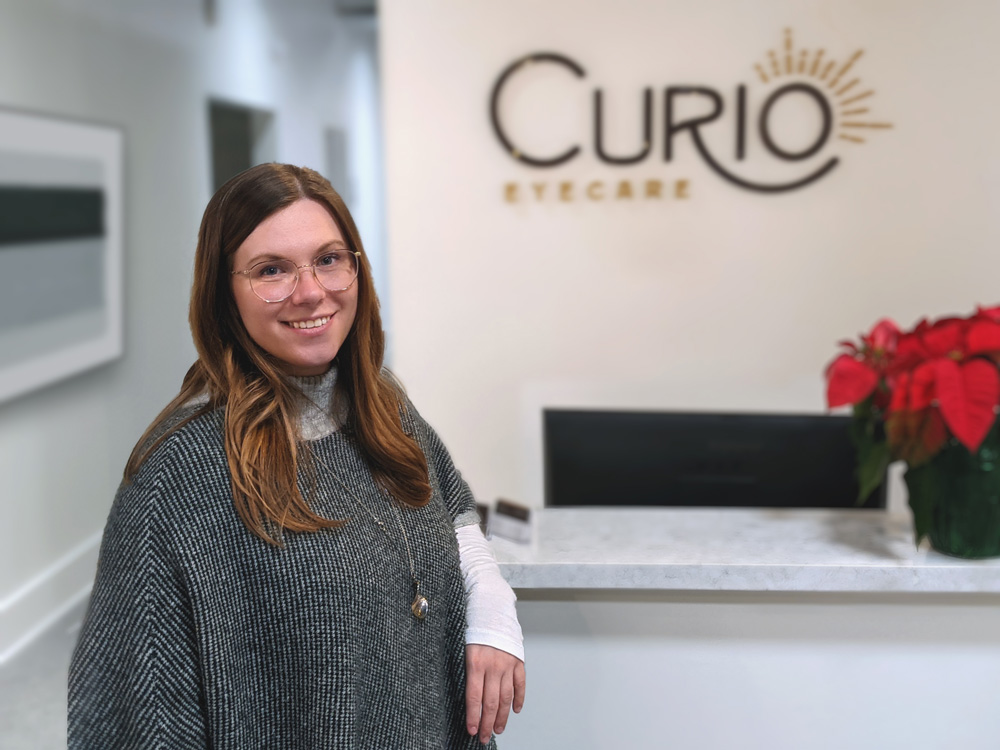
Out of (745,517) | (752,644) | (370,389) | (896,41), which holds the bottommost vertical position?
(752,644)

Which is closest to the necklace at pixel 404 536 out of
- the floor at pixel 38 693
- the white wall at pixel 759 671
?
the white wall at pixel 759 671

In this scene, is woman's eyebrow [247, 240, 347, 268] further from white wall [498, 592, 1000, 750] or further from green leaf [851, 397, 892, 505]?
green leaf [851, 397, 892, 505]

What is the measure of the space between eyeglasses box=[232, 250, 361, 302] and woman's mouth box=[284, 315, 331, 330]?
0.03 metres

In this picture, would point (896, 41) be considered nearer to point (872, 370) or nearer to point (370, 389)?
point (872, 370)

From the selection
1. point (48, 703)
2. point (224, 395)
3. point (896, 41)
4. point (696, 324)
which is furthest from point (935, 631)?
point (48, 703)

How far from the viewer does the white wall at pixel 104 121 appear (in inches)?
129

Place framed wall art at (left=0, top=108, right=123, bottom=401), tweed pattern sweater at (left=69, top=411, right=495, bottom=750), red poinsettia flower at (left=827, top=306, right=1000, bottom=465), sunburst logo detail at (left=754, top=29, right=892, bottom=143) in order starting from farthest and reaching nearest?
framed wall art at (left=0, top=108, right=123, bottom=401) → sunburst logo detail at (left=754, top=29, right=892, bottom=143) → red poinsettia flower at (left=827, top=306, right=1000, bottom=465) → tweed pattern sweater at (left=69, top=411, right=495, bottom=750)

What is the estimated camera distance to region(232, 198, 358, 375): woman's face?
3.46 ft

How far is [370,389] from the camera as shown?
1194 mm

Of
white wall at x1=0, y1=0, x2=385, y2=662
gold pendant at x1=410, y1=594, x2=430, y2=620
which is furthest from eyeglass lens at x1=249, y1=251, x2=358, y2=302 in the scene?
white wall at x1=0, y1=0, x2=385, y2=662

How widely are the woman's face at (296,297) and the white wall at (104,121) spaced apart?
1.56 meters

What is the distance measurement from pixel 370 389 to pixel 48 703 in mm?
2356

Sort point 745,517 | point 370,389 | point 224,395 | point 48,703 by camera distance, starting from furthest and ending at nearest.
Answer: point 48,703
point 745,517
point 370,389
point 224,395

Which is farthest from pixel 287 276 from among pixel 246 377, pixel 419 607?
pixel 419 607
